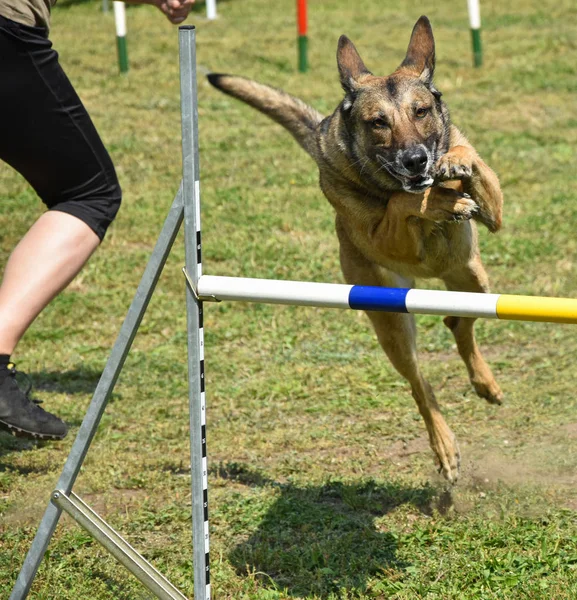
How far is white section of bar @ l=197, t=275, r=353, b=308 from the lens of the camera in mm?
2594

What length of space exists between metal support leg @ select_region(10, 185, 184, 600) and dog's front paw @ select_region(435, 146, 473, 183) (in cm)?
106

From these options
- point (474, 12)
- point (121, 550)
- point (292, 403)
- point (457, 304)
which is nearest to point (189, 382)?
point (121, 550)

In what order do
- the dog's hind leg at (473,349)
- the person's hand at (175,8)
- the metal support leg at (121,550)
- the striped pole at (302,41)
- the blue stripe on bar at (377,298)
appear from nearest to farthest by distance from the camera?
1. the blue stripe on bar at (377,298)
2. the metal support leg at (121,550)
3. the person's hand at (175,8)
4. the dog's hind leg at (473,349)
5. the striped pole at (302,41)

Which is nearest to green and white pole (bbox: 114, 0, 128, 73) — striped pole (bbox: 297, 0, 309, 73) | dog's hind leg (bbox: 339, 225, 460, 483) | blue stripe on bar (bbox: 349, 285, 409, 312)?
striped pole (bbox: 297, 0, 309, 73)

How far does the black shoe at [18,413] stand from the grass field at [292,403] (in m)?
0.42

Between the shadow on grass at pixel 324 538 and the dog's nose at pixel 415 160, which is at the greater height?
the dog's nose at pixel 415 160

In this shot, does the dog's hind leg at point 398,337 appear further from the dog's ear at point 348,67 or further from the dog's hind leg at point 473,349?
the dog's ear at point 348,67

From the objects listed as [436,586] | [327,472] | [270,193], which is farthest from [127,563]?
[270,193]

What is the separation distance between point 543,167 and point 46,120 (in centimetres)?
609

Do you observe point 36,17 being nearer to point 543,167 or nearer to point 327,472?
point 327,472

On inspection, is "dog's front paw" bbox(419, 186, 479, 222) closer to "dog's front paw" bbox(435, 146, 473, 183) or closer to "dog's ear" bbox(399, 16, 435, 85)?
"dog's front paw" bbox(435, 146, 473, 183)

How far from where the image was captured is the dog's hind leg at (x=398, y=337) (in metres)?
4.00

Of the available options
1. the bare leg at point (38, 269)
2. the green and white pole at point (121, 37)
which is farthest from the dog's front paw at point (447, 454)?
the green and white pole at point (121, 37)

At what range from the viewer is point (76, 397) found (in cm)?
498
